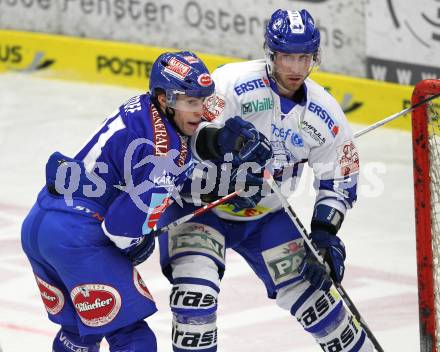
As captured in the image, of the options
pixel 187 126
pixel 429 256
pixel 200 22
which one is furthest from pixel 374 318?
pixel 200 22

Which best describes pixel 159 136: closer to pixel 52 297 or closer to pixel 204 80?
pixel 204 80

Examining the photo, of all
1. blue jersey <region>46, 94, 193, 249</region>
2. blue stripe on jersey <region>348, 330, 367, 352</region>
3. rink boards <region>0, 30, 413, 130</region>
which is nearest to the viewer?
blue jersey <region>46, 94, 193, 249</region>

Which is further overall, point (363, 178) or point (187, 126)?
point (363, 178)

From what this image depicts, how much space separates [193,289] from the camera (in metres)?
5.24

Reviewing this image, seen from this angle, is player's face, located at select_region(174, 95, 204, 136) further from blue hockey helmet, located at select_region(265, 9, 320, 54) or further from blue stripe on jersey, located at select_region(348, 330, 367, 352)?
blue stripe on jersey, located at select_region(348, 330, 367, 352)

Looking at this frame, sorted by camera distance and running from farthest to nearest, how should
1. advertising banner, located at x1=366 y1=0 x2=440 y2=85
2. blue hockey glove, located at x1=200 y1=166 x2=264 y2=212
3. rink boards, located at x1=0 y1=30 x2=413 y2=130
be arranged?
rink boards, located at x1=0 y1=30 x2=413 y2=130
advertising banner, located at x1=366 y1=0 x2=440 y2=85
blue hockey glove, located at x1=200 y1=166 x2=264 y2=212

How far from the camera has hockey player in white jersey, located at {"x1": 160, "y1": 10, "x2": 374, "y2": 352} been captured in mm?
5359

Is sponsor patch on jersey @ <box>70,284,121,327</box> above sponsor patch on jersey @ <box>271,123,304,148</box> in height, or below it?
below

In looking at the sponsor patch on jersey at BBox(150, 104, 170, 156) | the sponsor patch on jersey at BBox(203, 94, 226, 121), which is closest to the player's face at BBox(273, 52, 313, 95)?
the sponsor patch on jersey at BBox(203, 94, 226, 121)

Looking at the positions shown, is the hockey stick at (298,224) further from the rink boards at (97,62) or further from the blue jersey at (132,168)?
the rink boards at (97,62)

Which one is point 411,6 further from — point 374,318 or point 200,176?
point 200,176

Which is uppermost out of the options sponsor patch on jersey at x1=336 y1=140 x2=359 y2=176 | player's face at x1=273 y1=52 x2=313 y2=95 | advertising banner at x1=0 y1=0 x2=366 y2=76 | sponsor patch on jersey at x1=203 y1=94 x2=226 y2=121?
player's face at x1=273 y1=52 x2=313 y2=95

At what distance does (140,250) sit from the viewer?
17.0 ft

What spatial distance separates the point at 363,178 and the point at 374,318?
2.28 meters
